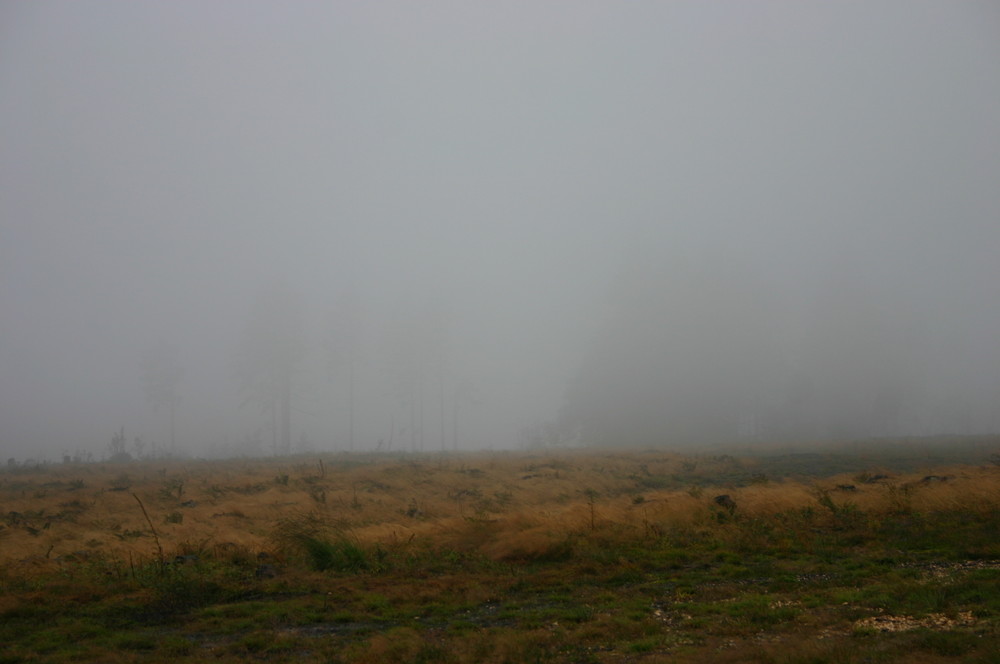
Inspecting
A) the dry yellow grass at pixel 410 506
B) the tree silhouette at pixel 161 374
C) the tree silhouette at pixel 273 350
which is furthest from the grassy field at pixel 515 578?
the tree silhouette at pixel 161 374

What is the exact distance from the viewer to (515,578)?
9930 mm

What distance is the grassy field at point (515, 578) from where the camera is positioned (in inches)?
263

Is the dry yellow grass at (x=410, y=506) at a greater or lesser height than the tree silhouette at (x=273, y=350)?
lesser

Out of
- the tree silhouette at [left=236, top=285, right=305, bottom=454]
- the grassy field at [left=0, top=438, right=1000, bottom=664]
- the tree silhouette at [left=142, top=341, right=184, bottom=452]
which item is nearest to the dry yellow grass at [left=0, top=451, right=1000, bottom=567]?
the grassy field at [left=0, top=438, right=1000, bottom=664]

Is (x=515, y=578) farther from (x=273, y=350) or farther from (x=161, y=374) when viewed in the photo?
(x=161, y=374)

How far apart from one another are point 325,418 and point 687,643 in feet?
304

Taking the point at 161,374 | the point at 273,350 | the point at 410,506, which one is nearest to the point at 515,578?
the point at 410,506

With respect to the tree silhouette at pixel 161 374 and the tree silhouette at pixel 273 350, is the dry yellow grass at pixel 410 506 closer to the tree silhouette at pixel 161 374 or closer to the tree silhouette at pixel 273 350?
the tree silhouette at pixel 273 350

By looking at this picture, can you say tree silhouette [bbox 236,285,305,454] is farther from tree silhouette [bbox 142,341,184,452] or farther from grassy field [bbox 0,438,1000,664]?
grassy field [bbox 0,438,1000,664]

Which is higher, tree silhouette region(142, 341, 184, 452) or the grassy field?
tree silhouette region(142, 341, 184, 452)

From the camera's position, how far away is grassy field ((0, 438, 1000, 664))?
669 cm

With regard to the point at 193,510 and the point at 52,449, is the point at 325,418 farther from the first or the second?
the point at 193,510

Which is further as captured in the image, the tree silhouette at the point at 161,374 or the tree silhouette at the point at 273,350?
the tree silhouette at the point at 161,374

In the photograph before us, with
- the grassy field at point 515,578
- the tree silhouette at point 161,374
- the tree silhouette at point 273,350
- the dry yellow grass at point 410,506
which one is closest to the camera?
the grassy field at point 515,578
